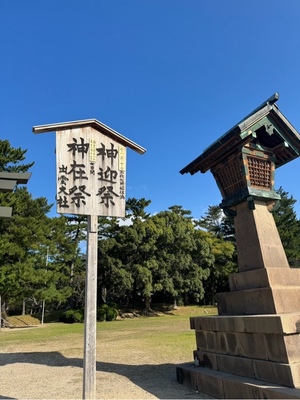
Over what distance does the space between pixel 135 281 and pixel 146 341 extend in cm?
1785

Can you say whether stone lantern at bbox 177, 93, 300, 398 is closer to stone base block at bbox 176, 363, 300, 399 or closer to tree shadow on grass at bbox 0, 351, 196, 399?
stone base block at bbox 176, 363, 300, 399

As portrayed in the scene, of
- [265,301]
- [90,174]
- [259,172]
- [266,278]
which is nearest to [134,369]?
[265,301]

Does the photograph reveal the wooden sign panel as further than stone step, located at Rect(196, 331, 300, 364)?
Yes

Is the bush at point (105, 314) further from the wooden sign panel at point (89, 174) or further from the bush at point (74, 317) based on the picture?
the wooden sign panel at point (89, 174)

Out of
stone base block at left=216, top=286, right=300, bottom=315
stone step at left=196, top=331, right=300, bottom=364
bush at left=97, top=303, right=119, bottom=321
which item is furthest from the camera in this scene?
bush at left=97, top=303, right=119, bottom=321

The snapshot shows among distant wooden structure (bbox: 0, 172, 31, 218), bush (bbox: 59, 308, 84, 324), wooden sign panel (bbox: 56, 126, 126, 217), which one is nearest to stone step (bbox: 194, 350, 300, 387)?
wooden sign panel (bbox: 56, 126, 126, 217)

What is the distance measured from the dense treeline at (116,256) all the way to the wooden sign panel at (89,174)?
52.8 feet

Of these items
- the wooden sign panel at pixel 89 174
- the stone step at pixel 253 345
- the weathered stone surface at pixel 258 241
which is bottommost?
the stone step at pixel 253 345

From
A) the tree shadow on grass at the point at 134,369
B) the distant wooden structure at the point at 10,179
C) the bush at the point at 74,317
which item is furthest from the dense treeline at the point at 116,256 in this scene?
the distant wooden structure at the point at 10,179

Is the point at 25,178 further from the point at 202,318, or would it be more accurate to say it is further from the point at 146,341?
the point at 146,341

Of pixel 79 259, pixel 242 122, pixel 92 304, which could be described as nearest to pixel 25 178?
pixel 92 304

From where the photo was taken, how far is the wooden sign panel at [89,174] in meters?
4.12

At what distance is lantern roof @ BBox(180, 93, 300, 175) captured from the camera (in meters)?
5.61

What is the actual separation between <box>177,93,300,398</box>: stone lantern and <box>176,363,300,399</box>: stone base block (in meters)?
0.01
